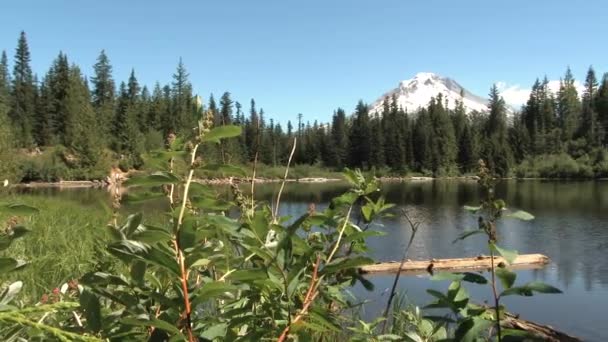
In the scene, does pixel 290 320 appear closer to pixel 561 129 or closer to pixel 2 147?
pixel 2 147

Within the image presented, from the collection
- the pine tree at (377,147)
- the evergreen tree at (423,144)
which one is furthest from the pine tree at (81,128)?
the evergreen tree at (423,144)

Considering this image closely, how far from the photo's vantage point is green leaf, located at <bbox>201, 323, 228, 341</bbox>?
1041mm

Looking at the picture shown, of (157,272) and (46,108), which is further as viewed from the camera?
(46,108)

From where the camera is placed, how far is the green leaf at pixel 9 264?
948 mm

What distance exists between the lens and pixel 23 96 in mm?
85812

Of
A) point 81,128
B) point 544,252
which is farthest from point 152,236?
point 81,128

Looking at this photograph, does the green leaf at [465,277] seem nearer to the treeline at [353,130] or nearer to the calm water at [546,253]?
the calm water at [546,253]

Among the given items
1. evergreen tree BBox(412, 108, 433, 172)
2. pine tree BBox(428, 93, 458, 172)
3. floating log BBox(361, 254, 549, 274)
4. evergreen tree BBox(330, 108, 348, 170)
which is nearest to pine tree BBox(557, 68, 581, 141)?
pine tree BBox(428, 93, 458, 172)

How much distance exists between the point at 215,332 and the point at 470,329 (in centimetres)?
55

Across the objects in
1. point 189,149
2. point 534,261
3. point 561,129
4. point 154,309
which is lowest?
point 534,261

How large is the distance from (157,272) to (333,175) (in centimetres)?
9819

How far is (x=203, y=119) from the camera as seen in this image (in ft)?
3.34

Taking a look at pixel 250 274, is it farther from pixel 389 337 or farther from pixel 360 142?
pixel 360 142

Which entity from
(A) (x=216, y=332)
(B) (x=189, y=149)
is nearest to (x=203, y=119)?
(B) (x=189, y=149)
